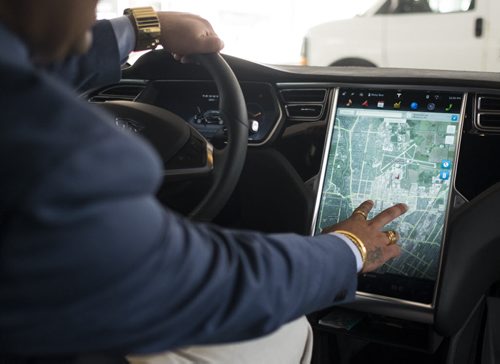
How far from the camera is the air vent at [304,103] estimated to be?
5.08 ft

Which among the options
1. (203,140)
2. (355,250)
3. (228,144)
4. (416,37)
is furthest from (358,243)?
(416,37)

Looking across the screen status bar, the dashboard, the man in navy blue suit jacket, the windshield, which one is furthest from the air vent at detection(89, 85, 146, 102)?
the windshield

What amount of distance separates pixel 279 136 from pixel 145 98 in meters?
0.37

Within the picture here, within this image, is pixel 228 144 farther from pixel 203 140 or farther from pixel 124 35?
pixel 124 35

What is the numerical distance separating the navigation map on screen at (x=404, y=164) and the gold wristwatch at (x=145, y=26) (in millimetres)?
486

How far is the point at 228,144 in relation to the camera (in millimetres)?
1213

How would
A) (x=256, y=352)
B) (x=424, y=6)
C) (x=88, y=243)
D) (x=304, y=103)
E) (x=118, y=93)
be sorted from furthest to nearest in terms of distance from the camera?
1. (x=424, y=6)
2. (x=118, y=93)
3. (x=304, y=103)
4. (x=256, y=352)
5. (x=88, y=243)

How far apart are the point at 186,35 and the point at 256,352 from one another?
1.97 feet

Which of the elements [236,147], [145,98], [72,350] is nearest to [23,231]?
[72,350]

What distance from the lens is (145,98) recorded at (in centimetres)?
169

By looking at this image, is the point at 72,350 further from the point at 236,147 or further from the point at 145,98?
the point at 145,98

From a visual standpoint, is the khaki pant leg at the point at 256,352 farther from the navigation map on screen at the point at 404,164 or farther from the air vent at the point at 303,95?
the air vent at the point at 303,95

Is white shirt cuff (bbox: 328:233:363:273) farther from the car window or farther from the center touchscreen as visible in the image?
the car window

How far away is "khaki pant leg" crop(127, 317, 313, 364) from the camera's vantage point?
1.00 meters
